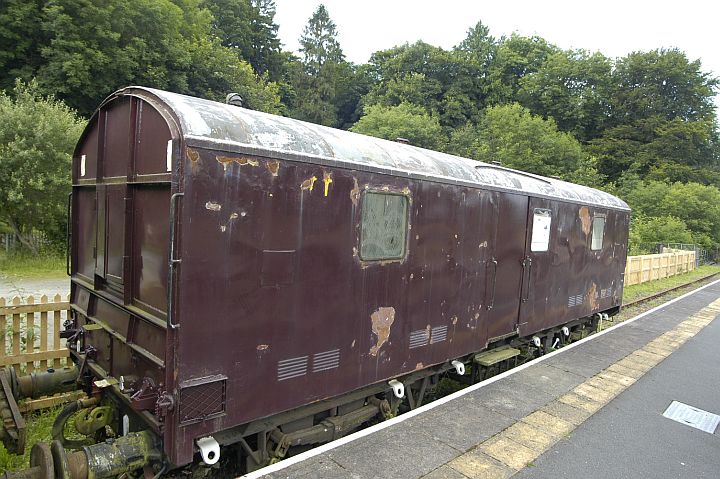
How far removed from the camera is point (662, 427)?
17.3 ft

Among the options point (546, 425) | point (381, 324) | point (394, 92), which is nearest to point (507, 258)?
point (546, 425)

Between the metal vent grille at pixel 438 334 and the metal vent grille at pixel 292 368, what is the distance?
1880 mm

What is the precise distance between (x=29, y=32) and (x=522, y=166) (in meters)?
31.5

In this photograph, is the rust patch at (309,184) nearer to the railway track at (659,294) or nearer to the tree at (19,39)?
Result: the railway track at (659,294)

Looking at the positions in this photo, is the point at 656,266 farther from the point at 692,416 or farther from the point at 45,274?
the point at 45,274

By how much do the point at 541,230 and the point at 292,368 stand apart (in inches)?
199

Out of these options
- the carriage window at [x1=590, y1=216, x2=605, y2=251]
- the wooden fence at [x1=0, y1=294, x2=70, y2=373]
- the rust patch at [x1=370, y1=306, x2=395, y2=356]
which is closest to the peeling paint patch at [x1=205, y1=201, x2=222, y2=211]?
the rust patch at [x1=370, y1=306, x2=395, y2=356]

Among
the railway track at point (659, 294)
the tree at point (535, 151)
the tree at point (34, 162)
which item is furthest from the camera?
the tree at point (535, 151)

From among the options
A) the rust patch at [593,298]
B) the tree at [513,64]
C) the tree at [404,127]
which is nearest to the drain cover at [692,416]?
the rust patch at [593,298]

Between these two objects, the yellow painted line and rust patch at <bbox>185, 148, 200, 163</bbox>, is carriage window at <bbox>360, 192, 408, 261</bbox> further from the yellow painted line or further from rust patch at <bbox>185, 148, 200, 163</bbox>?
the yellow painted line

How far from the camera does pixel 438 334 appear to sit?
210 inches

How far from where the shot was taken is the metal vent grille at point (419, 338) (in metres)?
4.97

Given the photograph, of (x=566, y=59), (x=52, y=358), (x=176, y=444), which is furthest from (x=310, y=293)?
(x=566, y=59)

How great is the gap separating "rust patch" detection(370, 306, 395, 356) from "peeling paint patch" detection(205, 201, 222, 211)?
1.92 meters
